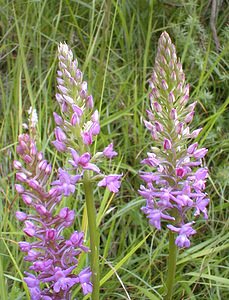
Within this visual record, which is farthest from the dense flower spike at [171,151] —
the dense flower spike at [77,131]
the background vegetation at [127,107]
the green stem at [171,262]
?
the background vegetation at [127,107]

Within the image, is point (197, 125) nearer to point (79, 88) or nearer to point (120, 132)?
point (120, 132)

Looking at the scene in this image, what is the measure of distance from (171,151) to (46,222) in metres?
0.52

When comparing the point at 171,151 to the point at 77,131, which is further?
the point at 171,151

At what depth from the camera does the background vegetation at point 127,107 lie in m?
3.06

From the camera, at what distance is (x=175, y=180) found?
2.11 meters

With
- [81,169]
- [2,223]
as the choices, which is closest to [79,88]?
[81,169]

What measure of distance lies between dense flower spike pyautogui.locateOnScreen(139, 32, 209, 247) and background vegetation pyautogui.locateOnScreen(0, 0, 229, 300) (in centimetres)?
72

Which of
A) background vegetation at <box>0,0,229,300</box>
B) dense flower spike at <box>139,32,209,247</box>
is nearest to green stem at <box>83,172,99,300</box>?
dense flower spike at <box>139,32,209,247</box>

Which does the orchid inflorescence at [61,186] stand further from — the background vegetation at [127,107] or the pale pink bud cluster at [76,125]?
the background vegetation at [127,107]

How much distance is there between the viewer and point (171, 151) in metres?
2.11

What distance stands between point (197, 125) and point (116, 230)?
809 mm

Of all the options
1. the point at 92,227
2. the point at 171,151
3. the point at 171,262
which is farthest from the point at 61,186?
the point at 171,262

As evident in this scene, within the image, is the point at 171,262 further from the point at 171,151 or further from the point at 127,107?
the point at 127,107

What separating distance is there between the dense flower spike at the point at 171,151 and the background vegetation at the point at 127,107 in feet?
2.37
